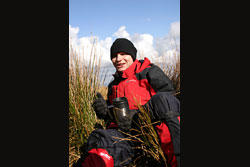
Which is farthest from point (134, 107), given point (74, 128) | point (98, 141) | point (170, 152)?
point (74, 128)

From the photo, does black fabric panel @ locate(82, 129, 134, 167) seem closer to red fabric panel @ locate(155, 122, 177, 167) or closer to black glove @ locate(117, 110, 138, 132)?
black glove @ locate(117, 110, 138, 132)

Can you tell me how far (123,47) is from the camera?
76.2 inches

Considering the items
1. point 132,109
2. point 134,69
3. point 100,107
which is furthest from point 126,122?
point 134,69

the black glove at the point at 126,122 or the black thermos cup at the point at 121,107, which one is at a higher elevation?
the black thermos cup at the point at 121,107

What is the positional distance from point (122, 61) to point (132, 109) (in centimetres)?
56

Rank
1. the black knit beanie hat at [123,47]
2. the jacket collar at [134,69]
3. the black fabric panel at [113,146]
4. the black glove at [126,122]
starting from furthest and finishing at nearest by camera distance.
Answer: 1. the black knit beanie hat at [123,47]
2. the jacket collar at [134,69]
3. the black glove at [126,122]
4. the black fabric panel at [113,146]

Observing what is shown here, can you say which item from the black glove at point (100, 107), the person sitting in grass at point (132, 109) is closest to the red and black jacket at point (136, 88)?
the person sitting in grass at point (132, 109)

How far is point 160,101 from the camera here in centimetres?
143

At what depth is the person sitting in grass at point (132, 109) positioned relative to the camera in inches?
48.5

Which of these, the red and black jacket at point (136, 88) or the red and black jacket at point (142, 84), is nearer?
the red and black jacket at point (136, 88)

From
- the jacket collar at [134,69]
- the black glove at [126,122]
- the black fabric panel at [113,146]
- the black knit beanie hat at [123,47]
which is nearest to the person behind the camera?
the black fabric panel at [113,146]

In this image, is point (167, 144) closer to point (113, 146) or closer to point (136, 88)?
point (113, 146)

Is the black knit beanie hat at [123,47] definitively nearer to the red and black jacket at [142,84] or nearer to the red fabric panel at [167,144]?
the red and black jacket at [142,84]
